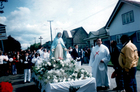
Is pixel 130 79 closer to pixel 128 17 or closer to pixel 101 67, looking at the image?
pixel 101 67

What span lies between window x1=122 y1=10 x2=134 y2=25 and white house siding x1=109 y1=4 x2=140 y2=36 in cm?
38

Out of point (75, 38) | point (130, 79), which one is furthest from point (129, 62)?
point (75, 38)

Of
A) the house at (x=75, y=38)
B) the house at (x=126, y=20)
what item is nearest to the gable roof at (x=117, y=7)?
the house at (x=126, y=20)

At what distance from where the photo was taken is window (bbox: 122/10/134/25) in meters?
16.4

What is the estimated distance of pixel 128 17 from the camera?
17156 mm

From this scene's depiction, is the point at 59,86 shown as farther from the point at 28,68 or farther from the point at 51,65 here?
the point at 28,68

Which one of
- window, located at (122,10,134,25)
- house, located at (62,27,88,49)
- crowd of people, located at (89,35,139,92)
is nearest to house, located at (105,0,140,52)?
A: window, located at (122,10,134,25)

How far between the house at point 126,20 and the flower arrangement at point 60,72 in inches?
553

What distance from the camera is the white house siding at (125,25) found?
15.6m

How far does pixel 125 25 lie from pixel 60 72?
16147 mm

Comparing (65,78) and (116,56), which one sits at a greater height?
(116,56)

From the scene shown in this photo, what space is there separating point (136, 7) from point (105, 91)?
13863 millimetres

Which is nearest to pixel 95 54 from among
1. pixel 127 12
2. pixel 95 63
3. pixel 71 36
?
pixel 95 63

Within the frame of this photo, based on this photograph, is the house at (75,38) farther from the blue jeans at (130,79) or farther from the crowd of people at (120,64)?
the blue jeans at (130,79)
